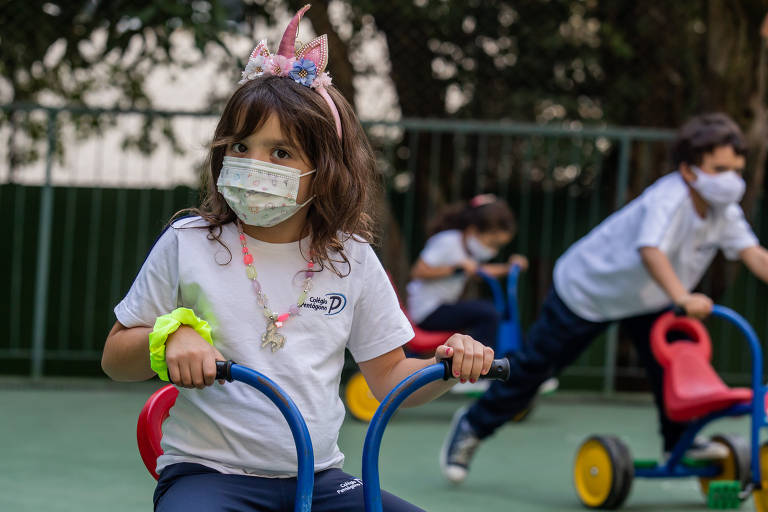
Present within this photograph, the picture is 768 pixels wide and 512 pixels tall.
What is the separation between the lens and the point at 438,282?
6512 mm

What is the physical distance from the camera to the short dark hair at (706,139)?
4180 millimetres

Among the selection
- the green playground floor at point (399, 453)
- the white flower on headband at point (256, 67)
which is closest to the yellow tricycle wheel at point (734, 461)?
the green playground floor at point (399, 453)

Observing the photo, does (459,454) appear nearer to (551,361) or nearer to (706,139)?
(551,361)

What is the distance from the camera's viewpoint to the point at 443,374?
197cm

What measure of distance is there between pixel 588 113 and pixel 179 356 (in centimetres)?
750

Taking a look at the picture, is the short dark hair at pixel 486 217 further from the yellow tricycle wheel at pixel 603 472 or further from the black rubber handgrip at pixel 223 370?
the black rubber handgrip at pixel 223 370

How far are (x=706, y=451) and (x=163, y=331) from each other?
2959 mm

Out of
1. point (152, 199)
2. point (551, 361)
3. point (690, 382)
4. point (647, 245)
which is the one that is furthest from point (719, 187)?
point (152, 199)

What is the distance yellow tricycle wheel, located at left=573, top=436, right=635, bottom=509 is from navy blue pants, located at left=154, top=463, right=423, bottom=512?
220 centimetres

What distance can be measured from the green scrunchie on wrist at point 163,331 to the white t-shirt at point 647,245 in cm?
254

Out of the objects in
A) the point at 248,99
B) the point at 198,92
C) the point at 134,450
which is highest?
the point at 198,92

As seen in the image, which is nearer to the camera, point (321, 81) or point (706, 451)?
point (321, 81)

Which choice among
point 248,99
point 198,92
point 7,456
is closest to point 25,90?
point 198,92

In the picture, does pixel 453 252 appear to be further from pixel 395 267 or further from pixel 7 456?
pixel 7 456
